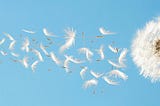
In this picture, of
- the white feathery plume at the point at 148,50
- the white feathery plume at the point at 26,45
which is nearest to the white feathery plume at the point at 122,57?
the white feathery plume at the point at 148,50

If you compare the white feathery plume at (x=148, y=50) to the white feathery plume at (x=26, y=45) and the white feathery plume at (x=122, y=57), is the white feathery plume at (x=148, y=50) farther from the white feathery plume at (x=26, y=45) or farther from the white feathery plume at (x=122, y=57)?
the white feathery plume at (x=26, y=45)

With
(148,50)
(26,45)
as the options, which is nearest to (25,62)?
(26,45)

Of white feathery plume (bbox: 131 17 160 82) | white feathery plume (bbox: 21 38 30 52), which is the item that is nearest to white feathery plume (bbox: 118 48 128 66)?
white feathery plume (bbox: 131 17 160 82)

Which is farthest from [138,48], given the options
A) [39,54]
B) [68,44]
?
[39,54]

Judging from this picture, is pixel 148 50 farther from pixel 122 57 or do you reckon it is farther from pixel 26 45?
pixel 26 45

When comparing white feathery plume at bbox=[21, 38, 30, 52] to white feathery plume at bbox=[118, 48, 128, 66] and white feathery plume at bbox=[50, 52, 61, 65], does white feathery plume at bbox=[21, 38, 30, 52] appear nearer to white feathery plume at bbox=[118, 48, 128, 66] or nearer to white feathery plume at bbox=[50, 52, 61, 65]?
white feathery plume at bbox=[50, 52, 61, 65]

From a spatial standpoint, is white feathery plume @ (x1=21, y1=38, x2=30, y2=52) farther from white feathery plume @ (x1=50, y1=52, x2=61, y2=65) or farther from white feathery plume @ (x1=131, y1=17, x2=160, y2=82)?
white feathery plume @ (x1=131, y1=17, x2=160, y2=82)

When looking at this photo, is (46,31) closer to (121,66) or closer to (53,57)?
(53,57)

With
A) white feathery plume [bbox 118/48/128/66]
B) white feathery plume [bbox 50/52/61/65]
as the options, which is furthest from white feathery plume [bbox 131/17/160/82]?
white feathery plume [bbox 50/52/61/65]
